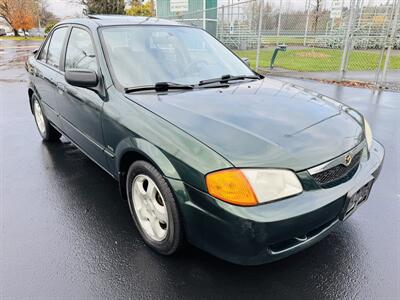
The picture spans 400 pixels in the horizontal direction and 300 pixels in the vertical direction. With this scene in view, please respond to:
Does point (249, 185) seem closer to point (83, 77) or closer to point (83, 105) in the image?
point (83, 77)

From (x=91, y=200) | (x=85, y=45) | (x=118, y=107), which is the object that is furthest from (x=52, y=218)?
(x=85, y=45)

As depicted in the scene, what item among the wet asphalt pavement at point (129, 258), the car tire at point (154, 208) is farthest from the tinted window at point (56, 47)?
the car tire at point (154, 208)

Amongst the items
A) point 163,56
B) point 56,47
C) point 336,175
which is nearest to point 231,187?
point 336,175

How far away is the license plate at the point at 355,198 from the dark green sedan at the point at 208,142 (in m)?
0.01

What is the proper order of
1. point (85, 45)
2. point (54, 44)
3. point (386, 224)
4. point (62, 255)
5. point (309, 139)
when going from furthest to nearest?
point (54, 44), point (85, 45), point (386, 224), point (62, 255), point (309, 139)

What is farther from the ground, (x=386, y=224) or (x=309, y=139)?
(x=309, y=139)

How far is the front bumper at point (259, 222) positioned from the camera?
5.69 ft

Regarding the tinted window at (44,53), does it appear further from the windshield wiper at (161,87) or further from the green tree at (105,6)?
the green tree at (105,6)

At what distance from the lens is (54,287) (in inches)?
82.6

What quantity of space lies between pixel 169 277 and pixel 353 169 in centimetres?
143

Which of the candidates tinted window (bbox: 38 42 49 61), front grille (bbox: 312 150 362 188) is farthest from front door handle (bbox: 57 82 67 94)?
front grille (bbox: 312 150 362 188)

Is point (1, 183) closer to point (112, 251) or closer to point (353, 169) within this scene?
point (112, 251)

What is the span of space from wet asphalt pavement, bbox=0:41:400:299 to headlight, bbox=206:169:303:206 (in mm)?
688

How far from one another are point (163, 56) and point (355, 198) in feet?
6.53
